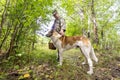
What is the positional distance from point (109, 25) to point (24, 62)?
12410 mm

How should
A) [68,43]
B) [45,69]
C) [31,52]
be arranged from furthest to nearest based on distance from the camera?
[31,52], [68,43], [45,69]

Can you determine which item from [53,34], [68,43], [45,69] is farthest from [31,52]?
[68,43]

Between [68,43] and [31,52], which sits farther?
[31,52]

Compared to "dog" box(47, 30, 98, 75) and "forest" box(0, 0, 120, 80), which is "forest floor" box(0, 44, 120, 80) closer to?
"forest" box(0, 0, 120, 80)

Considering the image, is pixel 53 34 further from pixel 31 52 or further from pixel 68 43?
pixel 31 52

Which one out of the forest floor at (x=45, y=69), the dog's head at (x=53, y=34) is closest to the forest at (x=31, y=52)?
the forest floor at (x=45, y=69)

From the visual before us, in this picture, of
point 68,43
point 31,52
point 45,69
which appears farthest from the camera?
point 31,52

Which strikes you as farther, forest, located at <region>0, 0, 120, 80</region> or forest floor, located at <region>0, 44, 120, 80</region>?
forest, located at <region>0, 0, 120, 80</region>

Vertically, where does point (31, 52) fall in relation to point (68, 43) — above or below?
below

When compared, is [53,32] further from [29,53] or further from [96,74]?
[96,74]

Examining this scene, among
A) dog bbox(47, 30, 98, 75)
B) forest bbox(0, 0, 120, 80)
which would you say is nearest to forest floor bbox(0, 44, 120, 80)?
forest bbox(0, 0, 120, 80)

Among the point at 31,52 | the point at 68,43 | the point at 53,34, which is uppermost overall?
the point at 53,34

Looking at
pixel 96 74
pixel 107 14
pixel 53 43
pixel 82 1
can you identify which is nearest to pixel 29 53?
pixel 53 43

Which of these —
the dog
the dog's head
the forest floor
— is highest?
the dog's head
